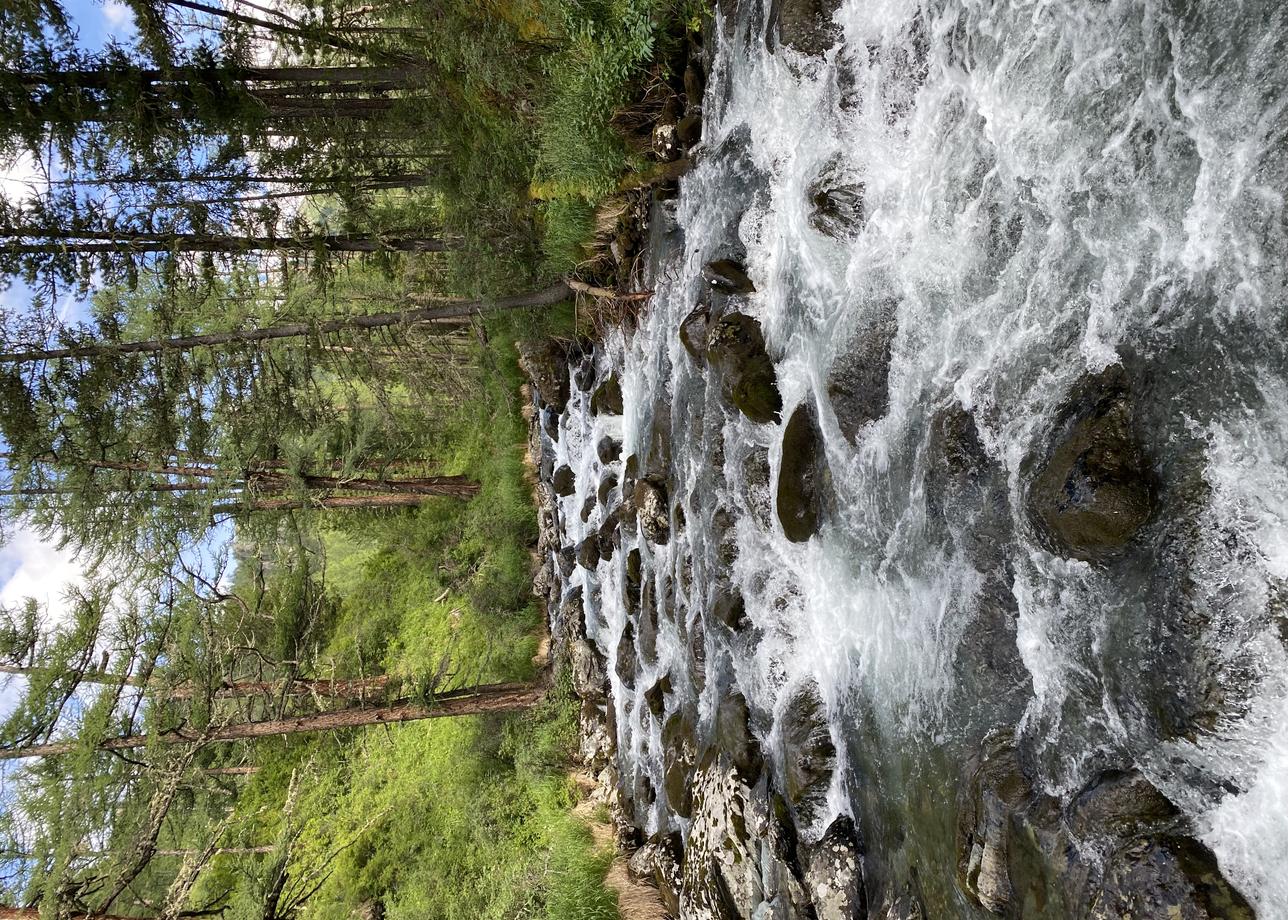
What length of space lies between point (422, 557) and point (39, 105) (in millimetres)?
12639

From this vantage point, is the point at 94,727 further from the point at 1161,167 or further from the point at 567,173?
the point at 1161,167

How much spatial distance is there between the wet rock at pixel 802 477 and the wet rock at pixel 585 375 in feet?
19.2

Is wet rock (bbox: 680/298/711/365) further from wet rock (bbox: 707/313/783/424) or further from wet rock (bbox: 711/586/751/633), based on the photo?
wet rock (bbox: 711/586/751/633)

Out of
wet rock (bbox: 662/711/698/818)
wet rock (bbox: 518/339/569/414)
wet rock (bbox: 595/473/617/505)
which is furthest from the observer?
wet rock (bbox: 518/339/569/414)

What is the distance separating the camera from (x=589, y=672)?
11.7 metres

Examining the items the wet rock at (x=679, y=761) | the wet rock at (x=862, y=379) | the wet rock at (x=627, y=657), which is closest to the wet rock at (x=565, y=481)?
the wet rock at (x=627, y=657)

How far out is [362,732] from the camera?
1780cm

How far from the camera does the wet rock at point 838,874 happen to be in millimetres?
5086

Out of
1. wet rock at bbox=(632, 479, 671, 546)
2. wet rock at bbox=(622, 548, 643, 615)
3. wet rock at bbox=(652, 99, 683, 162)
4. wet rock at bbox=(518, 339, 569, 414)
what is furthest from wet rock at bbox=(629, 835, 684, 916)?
wet rock at bbox=(652, 99, 683, 162)

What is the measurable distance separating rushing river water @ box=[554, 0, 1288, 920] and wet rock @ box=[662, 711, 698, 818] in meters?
1.77

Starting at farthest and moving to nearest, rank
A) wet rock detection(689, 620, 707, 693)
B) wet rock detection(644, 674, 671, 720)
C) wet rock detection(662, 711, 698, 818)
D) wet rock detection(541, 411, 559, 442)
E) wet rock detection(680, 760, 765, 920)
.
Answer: wet rock detection(541, 411, 559, 442), wet rock detection(644, 674, 671, 720), wet rock detection(662, 711, 698, 818), wet rock detection(689, 620, 707, 693), wet rock detection(680, 760, 765, 920)

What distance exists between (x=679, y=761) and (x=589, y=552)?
404 centimetres

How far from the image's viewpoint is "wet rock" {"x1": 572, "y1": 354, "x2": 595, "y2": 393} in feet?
37.6

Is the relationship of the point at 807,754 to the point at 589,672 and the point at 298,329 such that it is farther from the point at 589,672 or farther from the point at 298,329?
the point at 298,329
